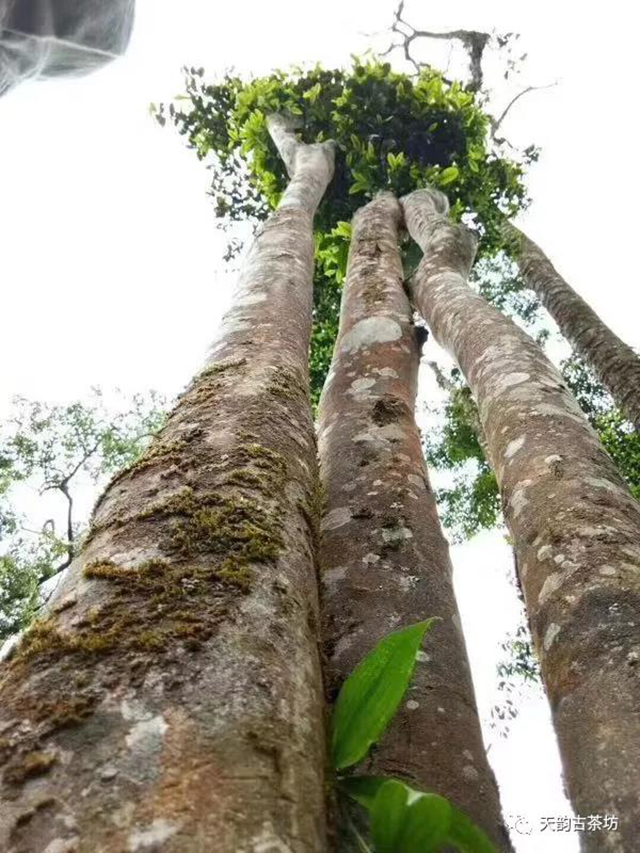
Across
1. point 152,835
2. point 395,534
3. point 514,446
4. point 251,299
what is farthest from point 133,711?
point 251,299

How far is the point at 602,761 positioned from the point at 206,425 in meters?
1.44

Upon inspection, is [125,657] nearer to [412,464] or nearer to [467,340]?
[412,464]

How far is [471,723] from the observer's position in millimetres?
2150

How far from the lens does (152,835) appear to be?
103 cm

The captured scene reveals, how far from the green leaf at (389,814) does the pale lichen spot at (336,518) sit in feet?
5.43

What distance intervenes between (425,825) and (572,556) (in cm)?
135

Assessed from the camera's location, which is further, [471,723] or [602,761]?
[471,723]

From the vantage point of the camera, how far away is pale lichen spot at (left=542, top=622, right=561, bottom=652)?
85.6 inches

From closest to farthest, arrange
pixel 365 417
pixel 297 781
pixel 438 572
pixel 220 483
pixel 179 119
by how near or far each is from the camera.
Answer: pixel 297 781 < pixel 220 483 < pixel 438 572 < pixel 365 417 < pixel 179 119

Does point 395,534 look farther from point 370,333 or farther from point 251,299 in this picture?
point 370,333

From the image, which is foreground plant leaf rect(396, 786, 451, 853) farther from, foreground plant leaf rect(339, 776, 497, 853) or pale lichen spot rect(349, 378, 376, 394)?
pale lichen spot rect(349, 378, 376, 394)

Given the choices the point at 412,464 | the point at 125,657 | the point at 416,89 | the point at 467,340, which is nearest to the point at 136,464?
the point at 125,657

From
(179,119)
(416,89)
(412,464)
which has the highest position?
(179,119)

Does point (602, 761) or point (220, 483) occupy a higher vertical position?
point (220, 483)
